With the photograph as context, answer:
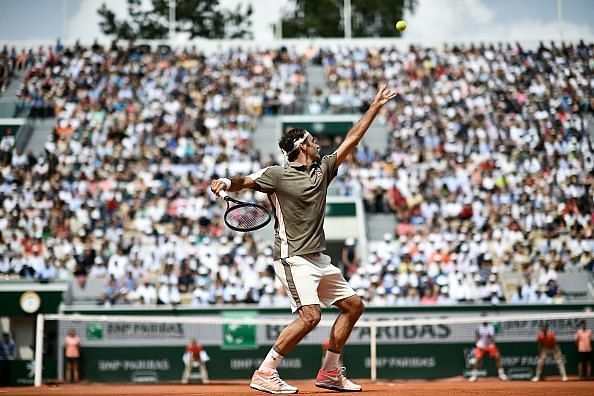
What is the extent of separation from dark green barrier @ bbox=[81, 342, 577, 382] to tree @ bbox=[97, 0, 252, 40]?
1270 inches

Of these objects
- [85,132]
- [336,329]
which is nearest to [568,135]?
[85,132]

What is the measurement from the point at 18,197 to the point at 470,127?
15.6 m

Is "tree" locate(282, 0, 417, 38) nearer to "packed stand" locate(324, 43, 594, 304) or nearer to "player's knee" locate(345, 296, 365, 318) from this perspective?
"packed stand" locate(324, 43, 594, 304)

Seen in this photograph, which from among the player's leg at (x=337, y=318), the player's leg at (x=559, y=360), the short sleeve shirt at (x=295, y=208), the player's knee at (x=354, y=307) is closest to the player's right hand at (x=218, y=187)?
the short sleeve shirt at (x=295, y=208)

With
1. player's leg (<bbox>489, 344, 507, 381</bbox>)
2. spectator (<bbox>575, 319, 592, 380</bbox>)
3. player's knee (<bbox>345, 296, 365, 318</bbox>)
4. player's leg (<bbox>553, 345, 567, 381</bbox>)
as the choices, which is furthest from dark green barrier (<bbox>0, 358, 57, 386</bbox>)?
player's knee (<bbox>345, 296, 365, 318</bbox>)

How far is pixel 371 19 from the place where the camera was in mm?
56344

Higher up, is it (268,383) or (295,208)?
(295,208)

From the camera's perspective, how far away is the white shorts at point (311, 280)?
8.93m

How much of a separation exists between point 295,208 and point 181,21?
1794 inches

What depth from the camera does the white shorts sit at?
352 inches

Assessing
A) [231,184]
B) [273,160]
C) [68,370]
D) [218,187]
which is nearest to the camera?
[218,187]

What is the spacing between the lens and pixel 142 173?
1166 inches

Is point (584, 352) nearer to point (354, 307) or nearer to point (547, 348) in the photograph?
point (547, 348)

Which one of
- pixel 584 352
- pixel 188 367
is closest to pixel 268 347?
pixel 188 367
